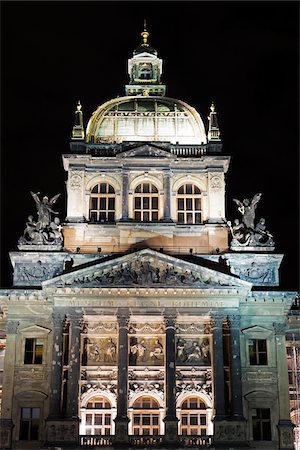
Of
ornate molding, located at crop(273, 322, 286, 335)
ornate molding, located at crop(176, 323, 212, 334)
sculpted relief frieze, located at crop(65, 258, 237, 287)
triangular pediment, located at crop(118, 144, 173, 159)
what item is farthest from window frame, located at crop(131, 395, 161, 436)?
triangular pediment, located at crop(118, 144, 173, 159)

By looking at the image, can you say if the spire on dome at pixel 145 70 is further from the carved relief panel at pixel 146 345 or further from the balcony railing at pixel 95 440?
the balcony railing at pixel 95 440

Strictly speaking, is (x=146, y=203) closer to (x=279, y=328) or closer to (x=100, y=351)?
(x=100, y=351)

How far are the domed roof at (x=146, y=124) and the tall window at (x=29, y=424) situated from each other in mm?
20328

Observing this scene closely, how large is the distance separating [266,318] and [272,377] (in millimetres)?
3601

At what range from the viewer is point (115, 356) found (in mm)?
52750

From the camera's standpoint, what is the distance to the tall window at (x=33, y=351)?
5275 centimetres

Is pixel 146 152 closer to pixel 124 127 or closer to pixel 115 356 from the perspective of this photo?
pixel 124 127

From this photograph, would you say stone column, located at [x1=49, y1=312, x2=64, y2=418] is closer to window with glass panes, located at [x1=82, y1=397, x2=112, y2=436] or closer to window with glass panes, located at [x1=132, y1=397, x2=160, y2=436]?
window with glass panes, located at [x1=82, y1=397, x2=112, y2=436]

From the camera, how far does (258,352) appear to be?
53.3m

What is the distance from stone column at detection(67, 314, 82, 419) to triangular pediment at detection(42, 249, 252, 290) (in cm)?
217

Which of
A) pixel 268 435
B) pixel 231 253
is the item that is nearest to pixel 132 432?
pixel 268 435

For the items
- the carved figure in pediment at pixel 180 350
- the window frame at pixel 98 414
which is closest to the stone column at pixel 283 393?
the carved figure in pediment at pixel 180 350

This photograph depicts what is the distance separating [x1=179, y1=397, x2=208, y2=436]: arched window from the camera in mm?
51469

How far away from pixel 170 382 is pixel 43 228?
13.3 meters
